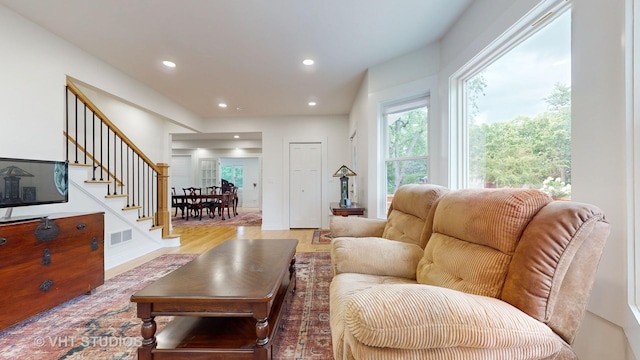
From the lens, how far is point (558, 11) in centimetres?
138

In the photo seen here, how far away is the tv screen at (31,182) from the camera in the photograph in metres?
1.88

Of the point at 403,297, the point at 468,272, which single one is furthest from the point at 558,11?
the point at 403,297

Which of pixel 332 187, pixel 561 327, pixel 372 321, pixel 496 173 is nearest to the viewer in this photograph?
pixel 372 321

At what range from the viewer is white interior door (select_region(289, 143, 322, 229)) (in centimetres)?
558

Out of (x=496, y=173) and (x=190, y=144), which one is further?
(x=190, y=144)

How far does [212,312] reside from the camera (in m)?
1.23

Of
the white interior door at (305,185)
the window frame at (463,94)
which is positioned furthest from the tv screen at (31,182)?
the white interior door at (305,185)

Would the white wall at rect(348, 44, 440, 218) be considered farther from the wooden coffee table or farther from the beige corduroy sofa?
the wooden coffee table

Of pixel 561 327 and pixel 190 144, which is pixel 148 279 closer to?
pixel 561 327

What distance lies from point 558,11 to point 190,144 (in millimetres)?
9320

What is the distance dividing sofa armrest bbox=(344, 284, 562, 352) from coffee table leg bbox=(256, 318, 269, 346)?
0.64m

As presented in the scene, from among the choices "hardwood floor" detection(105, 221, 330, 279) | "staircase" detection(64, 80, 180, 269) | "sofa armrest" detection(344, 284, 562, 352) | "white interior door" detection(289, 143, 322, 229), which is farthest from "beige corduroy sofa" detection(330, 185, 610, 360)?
"white interior door" detection(289, 143, 322, 229)

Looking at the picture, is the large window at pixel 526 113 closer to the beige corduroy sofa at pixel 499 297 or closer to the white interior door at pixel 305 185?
the beige corduroy sofa at pixel 499 297

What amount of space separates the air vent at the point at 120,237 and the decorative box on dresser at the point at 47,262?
1000 mm
